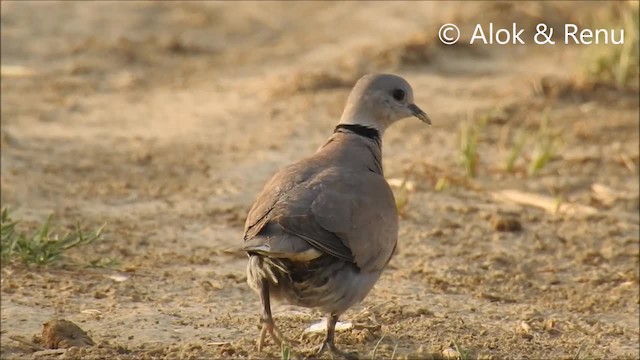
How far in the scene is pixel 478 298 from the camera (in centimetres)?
599

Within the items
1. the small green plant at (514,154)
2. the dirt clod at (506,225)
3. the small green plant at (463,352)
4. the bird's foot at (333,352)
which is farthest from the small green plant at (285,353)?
the small green plant at (514,154)

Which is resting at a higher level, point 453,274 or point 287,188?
point 287,188

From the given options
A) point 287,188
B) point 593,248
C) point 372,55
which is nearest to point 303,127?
point 372,55

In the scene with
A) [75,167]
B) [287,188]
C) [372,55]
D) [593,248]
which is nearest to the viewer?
[287,188]

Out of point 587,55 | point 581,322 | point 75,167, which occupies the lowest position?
point 581,322

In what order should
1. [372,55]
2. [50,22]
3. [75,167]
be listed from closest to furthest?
[75,167], [372,55], [50,22]

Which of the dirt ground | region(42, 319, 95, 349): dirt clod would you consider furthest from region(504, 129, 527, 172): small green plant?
region(42, 319, 95, 349): dirt clod

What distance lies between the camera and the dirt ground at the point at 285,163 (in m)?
→ 5.42

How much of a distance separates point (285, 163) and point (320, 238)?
3.57 m

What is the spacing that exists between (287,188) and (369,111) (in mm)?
978

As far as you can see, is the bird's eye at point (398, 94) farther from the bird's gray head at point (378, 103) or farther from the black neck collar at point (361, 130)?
the black neck collar at point (361, 130)

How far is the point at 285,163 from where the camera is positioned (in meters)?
8.05

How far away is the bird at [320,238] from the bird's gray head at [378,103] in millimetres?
540

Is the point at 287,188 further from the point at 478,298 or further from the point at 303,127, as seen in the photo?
the point at 303,127
